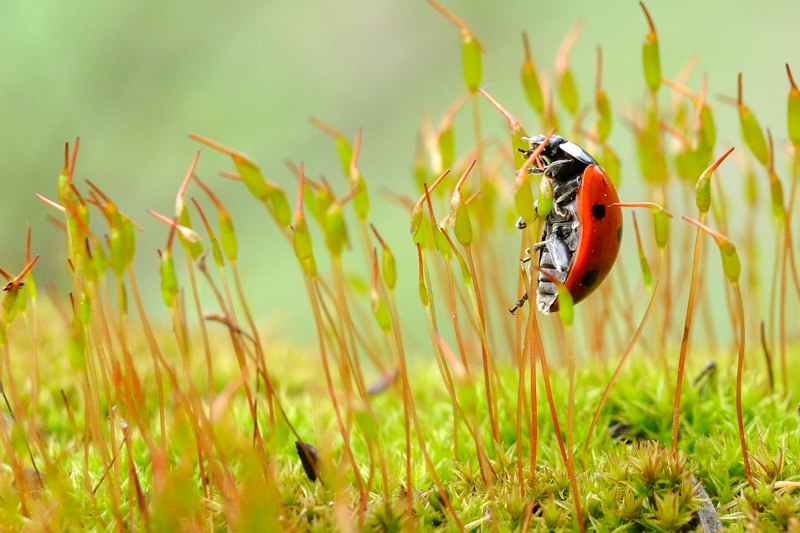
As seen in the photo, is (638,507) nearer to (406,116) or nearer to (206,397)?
(206,397)

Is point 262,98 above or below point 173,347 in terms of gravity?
above

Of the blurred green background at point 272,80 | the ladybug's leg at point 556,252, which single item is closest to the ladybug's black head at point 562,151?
the ladybug's leg at point 556,252

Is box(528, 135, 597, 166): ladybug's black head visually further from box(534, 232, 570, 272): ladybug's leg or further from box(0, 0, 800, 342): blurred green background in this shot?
box(0, 0, 800, 342): blurred green background

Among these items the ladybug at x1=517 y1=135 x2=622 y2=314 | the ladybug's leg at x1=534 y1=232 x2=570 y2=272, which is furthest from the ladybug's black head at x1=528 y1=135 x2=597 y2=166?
the ladybug's leg at x1=534 y1=232 x2=570 y2=272


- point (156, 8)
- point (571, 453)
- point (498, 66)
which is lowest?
point (571, 453)

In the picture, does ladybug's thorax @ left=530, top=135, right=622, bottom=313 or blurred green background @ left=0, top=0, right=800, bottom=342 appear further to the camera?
blurred green background @ left=0, top=0, right=800, bottom=342

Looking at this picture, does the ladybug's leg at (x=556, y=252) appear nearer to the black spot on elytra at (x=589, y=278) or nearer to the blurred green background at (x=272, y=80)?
the black spot on elytra at (x=589, y=278)

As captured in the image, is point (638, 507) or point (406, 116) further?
point (406, 116)

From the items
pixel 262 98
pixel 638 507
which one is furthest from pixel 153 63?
pixel 638 507
